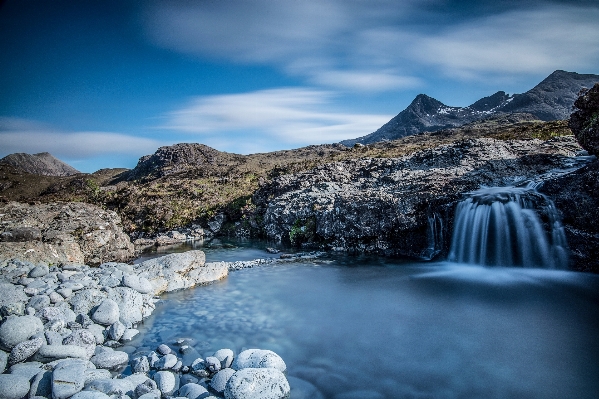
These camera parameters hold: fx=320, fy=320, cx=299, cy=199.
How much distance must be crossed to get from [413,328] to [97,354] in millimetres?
7276

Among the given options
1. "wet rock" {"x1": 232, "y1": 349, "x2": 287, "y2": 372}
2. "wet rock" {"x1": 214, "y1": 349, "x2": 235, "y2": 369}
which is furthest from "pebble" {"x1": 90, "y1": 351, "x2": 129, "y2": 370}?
"wet rock" {"x1": 232, "y1": 349, "x2": 287, "y2": 372}

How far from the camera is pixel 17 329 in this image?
6191 mm

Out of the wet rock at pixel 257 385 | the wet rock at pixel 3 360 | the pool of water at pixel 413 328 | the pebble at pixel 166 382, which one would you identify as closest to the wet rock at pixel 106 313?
the pool of water at pixel 413 328

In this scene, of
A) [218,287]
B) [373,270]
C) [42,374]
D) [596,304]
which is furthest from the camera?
[373,270]

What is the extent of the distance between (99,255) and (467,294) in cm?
1557

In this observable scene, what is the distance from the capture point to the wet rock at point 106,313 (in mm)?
7871

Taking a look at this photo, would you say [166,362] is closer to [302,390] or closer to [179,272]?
[302,390]

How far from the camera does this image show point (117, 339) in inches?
293

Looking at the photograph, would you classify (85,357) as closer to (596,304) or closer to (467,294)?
(467,294)

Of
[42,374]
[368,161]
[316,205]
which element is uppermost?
[368,161]

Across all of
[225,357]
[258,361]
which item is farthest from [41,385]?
[258,361]

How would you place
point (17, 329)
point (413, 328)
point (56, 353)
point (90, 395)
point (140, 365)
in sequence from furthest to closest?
point (413, 328) < point (17, 329) < point (140, 365) < point (56, 353) < point (90, 395)

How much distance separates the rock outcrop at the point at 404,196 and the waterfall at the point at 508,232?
0.86m

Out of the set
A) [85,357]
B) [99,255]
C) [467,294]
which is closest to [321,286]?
[467,294]
